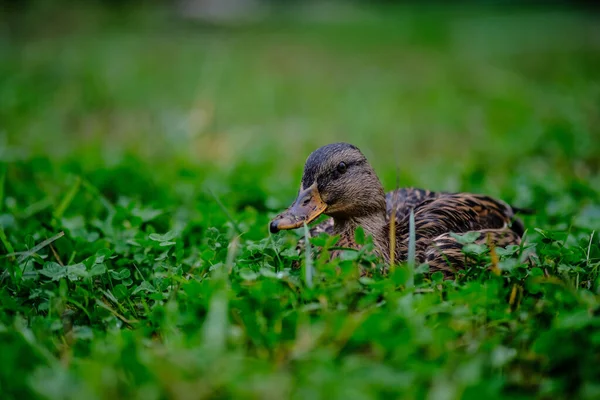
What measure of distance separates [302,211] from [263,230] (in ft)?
1.49

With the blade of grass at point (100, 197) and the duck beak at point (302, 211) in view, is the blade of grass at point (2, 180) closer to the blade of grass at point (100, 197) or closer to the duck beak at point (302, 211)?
the blade of grass at point (100, 197)

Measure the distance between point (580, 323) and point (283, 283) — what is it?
1073 millimetres

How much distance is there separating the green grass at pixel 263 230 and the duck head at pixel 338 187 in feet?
0.81

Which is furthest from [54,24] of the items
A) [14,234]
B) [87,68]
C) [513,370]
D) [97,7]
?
[513,370]

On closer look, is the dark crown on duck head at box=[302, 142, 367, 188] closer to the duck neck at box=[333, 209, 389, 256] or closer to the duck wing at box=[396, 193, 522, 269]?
the duck neck at box=[333, 209, 389, 256]

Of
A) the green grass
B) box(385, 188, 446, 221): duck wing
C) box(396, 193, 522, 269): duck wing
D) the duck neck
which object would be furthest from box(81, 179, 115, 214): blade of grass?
box(396, 193, 522, 269): duck wing

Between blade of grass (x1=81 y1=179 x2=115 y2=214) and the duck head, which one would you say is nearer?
the duck head

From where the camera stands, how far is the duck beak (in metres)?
2.95

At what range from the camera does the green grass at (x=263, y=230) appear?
208 centimetres

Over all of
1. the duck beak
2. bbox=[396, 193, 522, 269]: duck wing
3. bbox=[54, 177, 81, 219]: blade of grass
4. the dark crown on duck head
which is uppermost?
the dark crown on duck head

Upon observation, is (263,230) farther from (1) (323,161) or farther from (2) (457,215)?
(2) (457,215)

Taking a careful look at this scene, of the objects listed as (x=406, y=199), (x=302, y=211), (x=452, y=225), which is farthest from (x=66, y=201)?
(x=452, y=225)

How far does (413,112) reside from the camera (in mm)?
7605

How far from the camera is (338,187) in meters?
3.20
